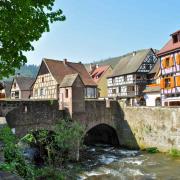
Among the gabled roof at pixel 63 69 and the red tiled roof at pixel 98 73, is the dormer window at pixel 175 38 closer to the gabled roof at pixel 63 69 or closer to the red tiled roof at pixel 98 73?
the gabled roof at pixel 63 69

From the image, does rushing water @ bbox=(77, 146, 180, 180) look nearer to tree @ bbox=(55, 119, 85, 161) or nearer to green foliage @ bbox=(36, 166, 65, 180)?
tree @ bbox=(55, 119, 85, 161)

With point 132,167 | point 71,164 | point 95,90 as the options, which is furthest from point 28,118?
point 95,90

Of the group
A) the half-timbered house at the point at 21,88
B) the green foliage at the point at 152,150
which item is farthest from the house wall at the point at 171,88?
the half-timbered house at the point at 21,88

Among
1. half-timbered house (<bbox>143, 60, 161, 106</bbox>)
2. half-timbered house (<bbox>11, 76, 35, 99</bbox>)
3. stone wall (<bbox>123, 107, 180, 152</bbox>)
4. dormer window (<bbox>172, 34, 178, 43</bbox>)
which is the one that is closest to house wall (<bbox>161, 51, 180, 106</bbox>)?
dormer window (<bbox>172, 34, 178, 43</bbox>)

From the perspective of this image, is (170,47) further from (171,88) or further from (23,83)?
(23,83)

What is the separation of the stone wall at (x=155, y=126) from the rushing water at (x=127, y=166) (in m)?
1.29

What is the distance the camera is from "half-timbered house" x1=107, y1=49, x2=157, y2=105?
45594 millimetres

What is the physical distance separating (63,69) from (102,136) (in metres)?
13.5

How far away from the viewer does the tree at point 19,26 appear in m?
7.17

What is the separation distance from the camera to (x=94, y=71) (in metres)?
60.0

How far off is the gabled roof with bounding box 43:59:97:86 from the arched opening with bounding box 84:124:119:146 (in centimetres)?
944

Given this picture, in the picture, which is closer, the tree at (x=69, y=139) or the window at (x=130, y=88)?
the tree at (x=69, y=139)

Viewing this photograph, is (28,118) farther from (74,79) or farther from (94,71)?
(94,71)

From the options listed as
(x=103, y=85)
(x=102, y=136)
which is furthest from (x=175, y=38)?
(x=103, y=85)
